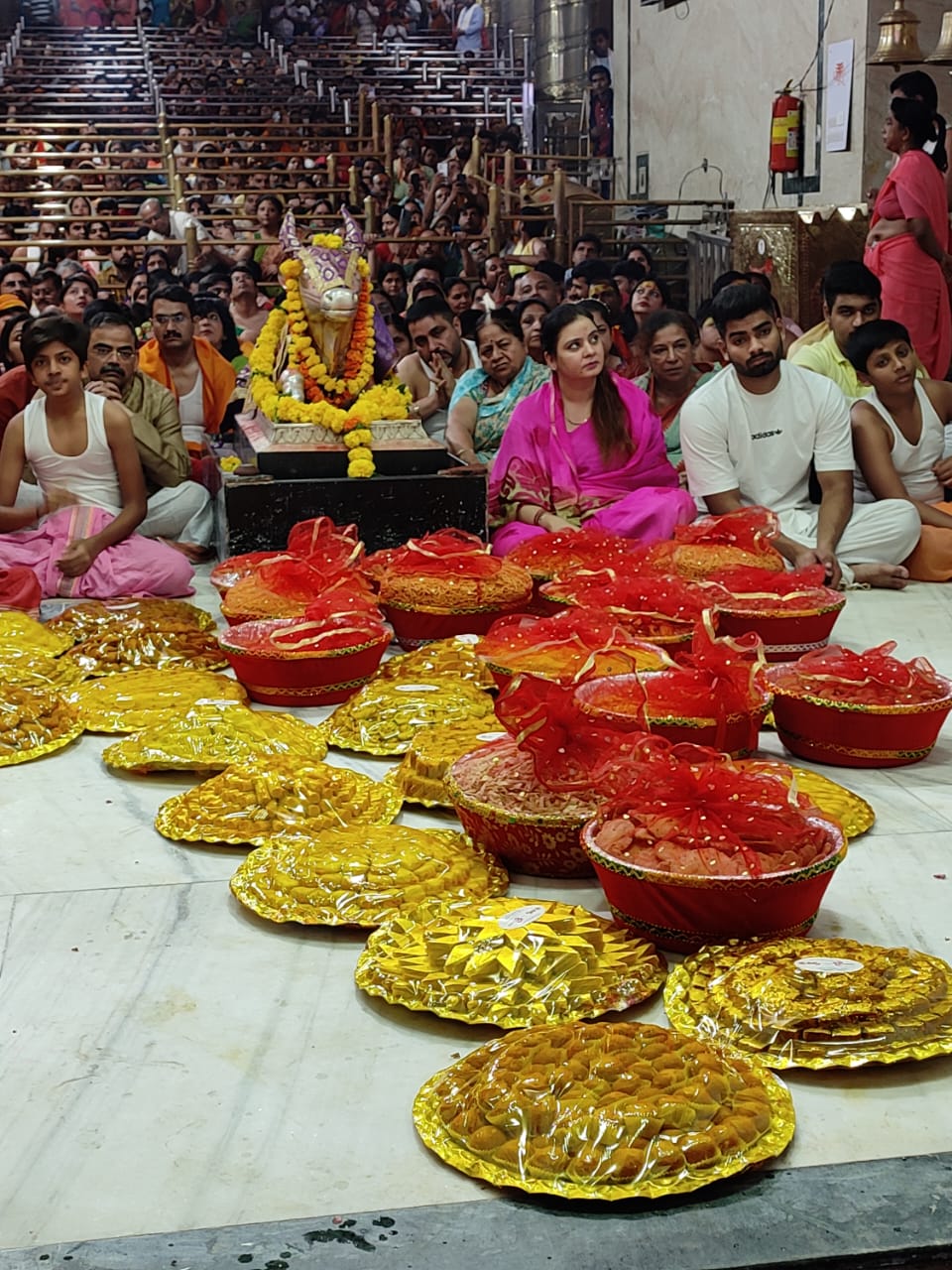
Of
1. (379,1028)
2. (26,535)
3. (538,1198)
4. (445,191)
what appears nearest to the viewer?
(538,1198)

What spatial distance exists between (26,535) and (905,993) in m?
3.29

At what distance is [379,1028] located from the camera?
6.48ft

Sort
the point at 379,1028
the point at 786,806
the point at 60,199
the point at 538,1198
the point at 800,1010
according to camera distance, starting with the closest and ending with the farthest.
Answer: the point at 538,1198 < the point at 800,1010 < the point at 379,1028 < the point at 786,806 < the point at 60,199

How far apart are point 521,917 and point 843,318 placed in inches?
141

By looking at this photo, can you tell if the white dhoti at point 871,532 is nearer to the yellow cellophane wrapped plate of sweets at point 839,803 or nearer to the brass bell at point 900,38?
the yellow cellophane wrapped plate of sweets at point 839,803

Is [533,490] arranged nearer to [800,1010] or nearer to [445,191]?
[800,1010]

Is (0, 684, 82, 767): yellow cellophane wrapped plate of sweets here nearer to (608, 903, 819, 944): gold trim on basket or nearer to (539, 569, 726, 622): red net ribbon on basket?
(539, 569, 726, 622): red net ribbon on basket

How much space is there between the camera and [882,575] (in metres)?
4.45

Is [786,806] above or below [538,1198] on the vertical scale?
above

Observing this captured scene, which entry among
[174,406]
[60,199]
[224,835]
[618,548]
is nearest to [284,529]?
[174,406]

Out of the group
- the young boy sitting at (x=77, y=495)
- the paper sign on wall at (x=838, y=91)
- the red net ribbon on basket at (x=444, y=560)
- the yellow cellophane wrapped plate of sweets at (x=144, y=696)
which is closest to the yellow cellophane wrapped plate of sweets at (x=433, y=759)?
the yellow cellophane wrapped plate of sweets at (x=144, y=696)

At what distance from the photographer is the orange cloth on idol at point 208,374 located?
566 cm

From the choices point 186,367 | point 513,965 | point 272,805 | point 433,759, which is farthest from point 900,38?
point 513,965

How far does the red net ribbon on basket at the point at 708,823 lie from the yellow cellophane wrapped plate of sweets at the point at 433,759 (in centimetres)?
54
